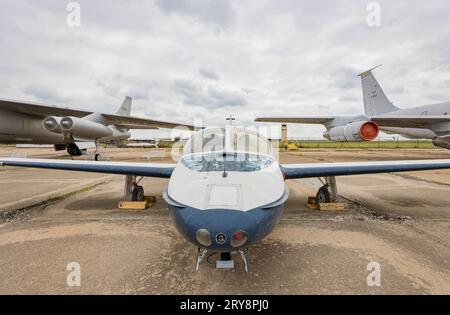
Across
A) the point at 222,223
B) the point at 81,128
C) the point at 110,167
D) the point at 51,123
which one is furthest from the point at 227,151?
the point at 51,123

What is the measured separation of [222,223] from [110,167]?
13.0 feet

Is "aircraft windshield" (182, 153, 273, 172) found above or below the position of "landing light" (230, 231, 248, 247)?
above

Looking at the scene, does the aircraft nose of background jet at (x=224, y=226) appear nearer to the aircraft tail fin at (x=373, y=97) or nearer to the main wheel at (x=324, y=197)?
the main wheel at (x=324, y=197)

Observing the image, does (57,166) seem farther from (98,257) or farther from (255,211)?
(255,211)

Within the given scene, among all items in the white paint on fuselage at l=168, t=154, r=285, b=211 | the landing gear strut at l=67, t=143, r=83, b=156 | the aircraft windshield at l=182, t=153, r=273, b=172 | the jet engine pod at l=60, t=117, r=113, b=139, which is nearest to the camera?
the white paint on fuselage at l=168, t=154, r=285, b=211

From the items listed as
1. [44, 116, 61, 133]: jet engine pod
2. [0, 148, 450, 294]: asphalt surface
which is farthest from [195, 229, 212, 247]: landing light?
[44, 116, 61, 133]: jet engine pod

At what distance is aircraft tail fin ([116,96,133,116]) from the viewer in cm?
2475

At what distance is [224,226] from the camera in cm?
229

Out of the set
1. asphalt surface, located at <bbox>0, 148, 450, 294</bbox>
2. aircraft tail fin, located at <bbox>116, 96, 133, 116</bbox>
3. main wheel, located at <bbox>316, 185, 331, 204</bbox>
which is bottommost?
asphalt surface, located at <bbox>0, 148, 450, 294</bbox>

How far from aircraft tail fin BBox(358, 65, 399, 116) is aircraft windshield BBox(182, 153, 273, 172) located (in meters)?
22.7

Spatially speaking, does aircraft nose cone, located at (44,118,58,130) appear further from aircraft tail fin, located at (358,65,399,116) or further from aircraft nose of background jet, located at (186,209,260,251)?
aircraft tail fin, located at (358,65,399,116)

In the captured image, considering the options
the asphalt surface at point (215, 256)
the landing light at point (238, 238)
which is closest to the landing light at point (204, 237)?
the landing light at point (238, 238)
